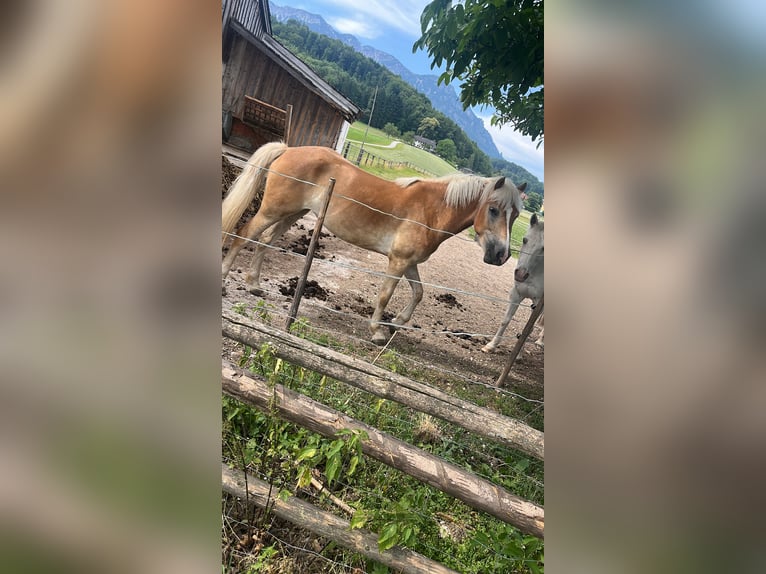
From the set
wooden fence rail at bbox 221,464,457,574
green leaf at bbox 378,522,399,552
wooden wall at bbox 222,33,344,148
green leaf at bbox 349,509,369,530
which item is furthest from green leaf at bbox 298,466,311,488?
wooden wall at bbox 222,33,344,148

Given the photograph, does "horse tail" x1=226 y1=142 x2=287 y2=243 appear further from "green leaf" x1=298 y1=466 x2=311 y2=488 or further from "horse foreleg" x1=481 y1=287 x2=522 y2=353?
"horse foreleg" x1=481 y1=287 x2=522 y2=353

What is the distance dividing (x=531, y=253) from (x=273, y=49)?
60.3 inches

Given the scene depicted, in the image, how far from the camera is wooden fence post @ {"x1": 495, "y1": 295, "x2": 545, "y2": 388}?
273 cm

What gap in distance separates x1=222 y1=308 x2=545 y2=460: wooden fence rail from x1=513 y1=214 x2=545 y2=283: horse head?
67cm

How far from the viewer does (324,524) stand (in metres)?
1.81

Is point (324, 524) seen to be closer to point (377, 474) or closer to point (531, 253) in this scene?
point (377, 474)

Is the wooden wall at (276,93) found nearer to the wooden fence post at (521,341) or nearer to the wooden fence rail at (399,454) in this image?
the wooden fence rail at (399,454)

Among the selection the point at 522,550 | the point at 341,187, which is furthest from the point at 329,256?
the point at 522,550
